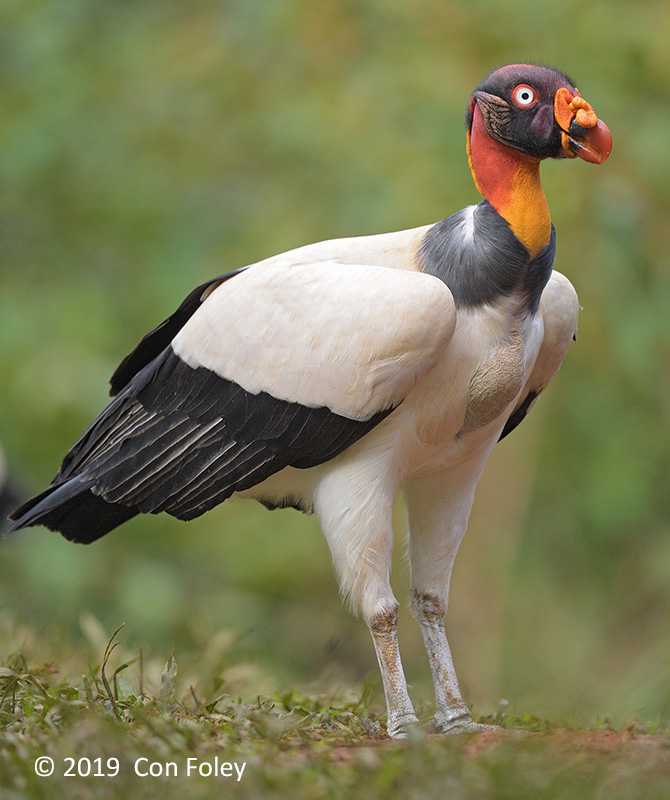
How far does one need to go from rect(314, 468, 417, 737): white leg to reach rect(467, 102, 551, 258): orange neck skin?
0.91 meters

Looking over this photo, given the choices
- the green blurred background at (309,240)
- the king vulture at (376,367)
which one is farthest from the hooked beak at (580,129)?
the green blurred background at (309,240)

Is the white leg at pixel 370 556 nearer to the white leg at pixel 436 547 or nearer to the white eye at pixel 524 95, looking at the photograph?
the white leg at pixel 436 547

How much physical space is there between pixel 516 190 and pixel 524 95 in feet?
0.93

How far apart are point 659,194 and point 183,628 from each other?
460 centimetres

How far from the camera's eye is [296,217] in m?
7.71

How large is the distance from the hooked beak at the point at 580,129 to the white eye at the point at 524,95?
0.08 m

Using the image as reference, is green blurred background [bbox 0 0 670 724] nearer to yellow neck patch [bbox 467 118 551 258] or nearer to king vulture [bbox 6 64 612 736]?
king vulture [bbox 6 64 612 736]

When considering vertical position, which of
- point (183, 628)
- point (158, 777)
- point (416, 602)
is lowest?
point (183, 628)

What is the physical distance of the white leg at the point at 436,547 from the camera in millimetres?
3697

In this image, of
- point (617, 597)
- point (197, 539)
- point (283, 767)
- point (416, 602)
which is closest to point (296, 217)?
point (197, 539)

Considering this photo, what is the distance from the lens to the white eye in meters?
3.15

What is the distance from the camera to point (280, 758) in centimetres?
271

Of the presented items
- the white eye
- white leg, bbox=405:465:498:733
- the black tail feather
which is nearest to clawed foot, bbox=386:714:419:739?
white leg, bbox=405:465:498:733

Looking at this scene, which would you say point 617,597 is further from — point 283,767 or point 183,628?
point 283,767
